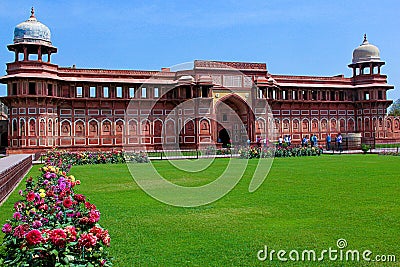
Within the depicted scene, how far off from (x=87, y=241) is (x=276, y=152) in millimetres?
24240

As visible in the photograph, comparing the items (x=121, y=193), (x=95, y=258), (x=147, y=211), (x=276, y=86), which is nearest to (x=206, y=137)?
(x=276, y=86)

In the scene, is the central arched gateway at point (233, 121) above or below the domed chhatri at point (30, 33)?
below

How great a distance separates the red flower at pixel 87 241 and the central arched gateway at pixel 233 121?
3201 cm

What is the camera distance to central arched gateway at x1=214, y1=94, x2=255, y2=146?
37031 mm

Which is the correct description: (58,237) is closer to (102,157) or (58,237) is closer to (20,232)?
(20,232)

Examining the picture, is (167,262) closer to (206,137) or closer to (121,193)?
(121,193)

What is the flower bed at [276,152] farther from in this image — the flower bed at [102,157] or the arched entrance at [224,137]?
the arched entrance at [224,137]

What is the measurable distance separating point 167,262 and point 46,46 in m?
29.0

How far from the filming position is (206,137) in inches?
1393

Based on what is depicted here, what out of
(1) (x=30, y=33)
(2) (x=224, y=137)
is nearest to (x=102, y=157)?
(1) (x=30, y=33)

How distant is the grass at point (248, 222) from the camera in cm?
609

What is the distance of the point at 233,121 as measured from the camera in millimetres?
39562

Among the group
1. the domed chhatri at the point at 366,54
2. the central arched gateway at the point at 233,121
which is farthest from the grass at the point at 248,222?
the domed chhatri at the point at 366,54

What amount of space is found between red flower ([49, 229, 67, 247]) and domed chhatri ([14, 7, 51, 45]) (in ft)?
98.3
